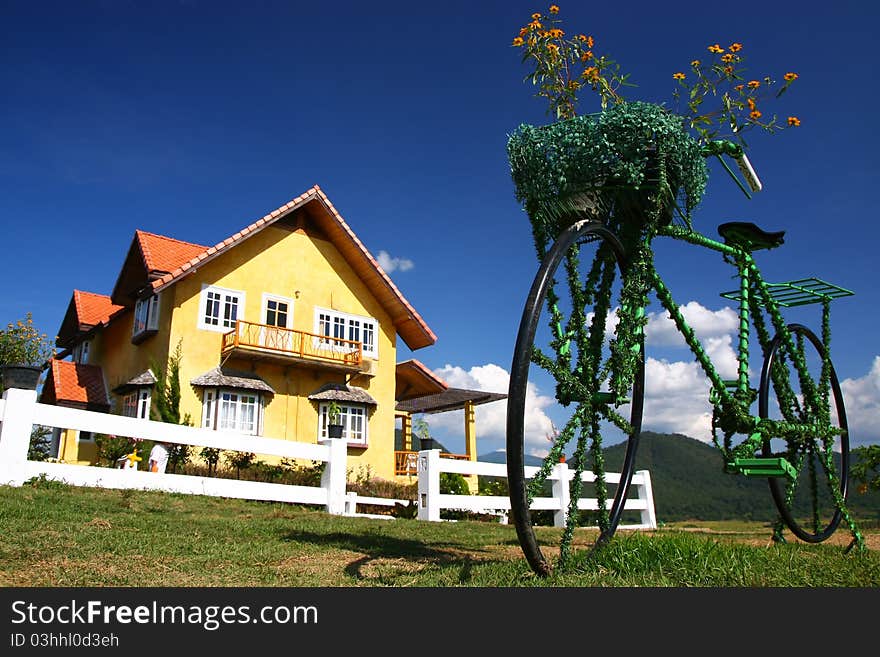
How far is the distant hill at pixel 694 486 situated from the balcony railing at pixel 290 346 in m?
24.9

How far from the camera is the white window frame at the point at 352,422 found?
22125 mm

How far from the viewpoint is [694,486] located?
60.8 meters

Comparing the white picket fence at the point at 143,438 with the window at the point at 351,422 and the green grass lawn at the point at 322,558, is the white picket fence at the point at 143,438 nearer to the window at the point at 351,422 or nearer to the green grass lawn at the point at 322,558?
the green grass lawn at the point at 322,558

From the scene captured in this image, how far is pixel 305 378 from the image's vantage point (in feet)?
72.8

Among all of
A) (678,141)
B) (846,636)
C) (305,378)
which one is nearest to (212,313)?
(305,378)

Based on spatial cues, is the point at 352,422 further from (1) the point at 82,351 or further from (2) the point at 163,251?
(1) the point at 82,351

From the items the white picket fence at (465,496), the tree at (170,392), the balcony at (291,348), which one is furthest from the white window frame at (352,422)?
the white picket fence at (465,496)

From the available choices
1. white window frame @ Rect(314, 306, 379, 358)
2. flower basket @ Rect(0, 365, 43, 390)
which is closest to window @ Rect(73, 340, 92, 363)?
white window frame @ Rect(314, 306, 379, 358)

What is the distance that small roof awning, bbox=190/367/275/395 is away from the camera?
19719mm

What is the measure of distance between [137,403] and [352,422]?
6590 millimetres

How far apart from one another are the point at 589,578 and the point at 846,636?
1.52m

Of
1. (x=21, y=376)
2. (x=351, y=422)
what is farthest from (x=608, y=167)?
(x=351, y=422)

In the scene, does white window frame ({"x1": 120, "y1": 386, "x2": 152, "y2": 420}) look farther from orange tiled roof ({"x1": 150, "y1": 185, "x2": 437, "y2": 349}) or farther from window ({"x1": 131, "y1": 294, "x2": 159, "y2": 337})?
orange tiled roof ({"x1": 150, "y1": 185, "x2": 437, "y2": 349})

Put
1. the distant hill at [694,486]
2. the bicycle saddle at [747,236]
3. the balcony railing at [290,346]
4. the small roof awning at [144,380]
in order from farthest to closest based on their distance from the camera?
the distant hill at [694,486] < the balcony railing at [290,346] < the small roof awning at [144,380] < the bicycle saddle at [747,236]
